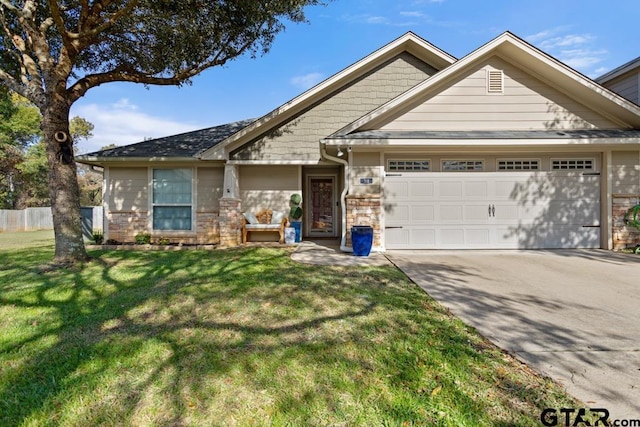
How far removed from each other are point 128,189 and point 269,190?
185 inches

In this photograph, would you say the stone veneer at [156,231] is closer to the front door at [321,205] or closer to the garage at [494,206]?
the front door at [321,205]

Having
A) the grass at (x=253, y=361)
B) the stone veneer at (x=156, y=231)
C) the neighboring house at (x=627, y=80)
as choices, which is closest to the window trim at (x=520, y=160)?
the neighboring house at (x=627, y=80)

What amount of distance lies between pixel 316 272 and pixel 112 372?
3738 mm

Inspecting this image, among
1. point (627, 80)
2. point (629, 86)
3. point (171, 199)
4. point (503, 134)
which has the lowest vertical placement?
point (171, 199)

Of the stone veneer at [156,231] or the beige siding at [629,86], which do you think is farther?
the stone veneer at [156,231]

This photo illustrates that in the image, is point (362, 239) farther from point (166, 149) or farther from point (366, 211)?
point (166, 149)

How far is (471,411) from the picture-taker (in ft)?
6.81

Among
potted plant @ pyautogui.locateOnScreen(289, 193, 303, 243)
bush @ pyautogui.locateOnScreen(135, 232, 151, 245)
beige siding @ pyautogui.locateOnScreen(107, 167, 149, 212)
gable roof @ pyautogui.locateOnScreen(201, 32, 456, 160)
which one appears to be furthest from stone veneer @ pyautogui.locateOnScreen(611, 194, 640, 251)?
beige siding @ pyautogui.locateOnScreen(107, 167, 149, 212)

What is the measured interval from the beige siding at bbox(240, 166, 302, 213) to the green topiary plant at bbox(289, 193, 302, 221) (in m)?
0.17

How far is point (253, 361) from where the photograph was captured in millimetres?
2688

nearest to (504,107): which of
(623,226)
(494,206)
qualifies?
(494,206)

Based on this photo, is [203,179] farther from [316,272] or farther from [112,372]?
[112,372]

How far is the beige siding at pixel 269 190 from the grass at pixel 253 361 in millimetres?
5579

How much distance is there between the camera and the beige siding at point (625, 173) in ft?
25.7
